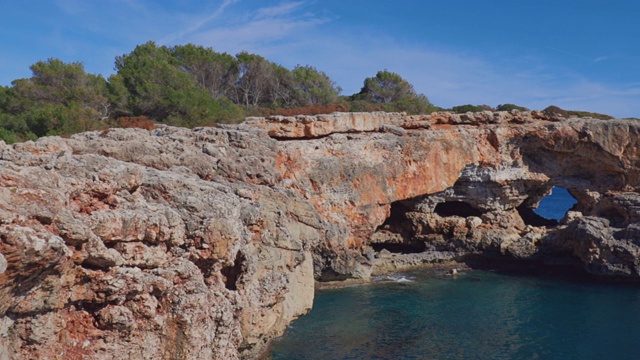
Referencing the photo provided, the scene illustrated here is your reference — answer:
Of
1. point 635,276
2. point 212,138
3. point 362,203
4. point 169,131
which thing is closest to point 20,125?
point 169,131

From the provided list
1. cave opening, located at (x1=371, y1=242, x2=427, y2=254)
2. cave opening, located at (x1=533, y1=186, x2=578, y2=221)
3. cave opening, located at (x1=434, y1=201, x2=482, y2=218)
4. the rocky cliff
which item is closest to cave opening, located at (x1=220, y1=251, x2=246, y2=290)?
the rocky cliff

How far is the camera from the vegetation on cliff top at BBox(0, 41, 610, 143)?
29.5 m

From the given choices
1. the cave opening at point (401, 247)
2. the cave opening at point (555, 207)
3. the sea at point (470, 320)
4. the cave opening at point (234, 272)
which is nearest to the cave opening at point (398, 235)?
the cave opening at point (401, 247)

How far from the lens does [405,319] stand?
890 inches

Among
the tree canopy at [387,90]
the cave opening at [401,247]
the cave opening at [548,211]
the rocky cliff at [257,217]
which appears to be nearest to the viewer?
the rocky cliff at [257,217]

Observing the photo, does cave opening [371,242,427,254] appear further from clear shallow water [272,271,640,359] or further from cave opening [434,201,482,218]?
clear shallow water [272,271,640,359]

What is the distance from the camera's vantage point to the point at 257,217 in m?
12.4

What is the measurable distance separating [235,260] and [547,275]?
24.8 meters

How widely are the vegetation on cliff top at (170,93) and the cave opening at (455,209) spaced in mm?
10147

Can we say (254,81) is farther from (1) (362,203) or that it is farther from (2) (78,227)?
(2) (78,227)

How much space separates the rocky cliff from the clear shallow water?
101 inches

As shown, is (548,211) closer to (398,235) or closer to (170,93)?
(398,235)

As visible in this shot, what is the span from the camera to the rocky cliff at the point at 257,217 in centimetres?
802

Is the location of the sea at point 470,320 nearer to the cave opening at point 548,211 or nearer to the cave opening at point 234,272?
the cave opening at point 548,211
